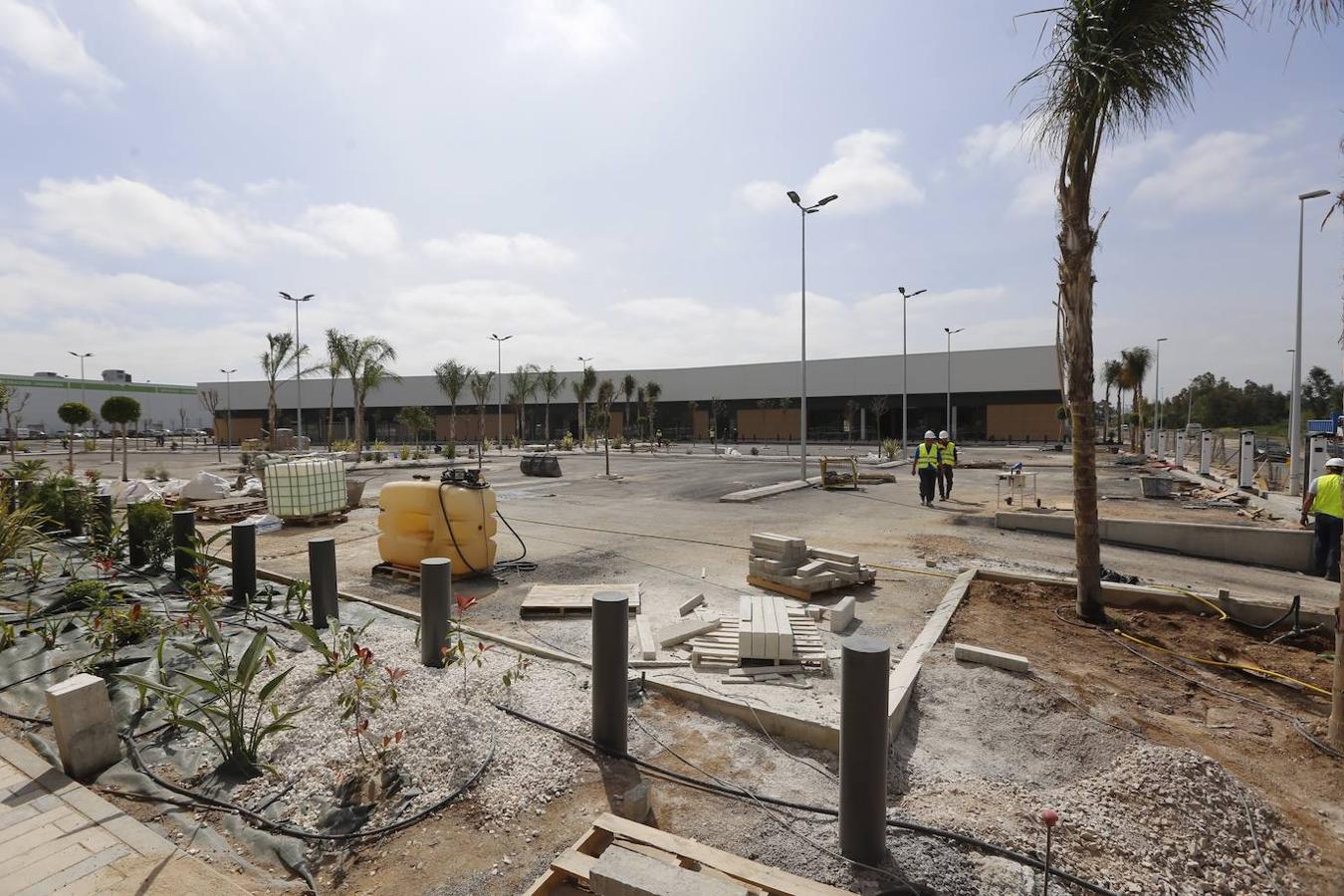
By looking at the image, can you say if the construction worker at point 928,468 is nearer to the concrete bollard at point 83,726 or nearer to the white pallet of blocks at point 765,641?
the white pallet of blocks at point 765,641

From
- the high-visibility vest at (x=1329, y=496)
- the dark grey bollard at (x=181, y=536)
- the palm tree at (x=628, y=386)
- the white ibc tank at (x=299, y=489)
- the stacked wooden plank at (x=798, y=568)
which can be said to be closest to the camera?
the stacked wooden plank at (x=798, y=568)

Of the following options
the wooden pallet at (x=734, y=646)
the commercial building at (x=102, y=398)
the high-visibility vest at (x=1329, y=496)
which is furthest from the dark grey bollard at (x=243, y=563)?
the commercial building at (x=102, y=398)

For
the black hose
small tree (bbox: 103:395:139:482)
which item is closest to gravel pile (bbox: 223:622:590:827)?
the black hose

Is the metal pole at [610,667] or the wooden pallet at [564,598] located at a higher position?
the metal pole at [610,667]

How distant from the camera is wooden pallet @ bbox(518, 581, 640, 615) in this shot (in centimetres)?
701

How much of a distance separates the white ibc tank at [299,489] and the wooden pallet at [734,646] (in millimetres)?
10495

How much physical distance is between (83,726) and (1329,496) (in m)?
13.6

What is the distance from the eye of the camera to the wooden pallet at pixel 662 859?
8.87ft

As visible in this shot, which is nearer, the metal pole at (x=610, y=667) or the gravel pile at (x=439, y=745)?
the gravel pile at (x=439, y=745)

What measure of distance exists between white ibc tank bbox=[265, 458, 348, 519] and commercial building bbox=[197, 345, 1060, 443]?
33.8m

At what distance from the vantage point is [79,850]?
3004 mm

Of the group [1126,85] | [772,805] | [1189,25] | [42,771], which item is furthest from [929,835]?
[1189,25]

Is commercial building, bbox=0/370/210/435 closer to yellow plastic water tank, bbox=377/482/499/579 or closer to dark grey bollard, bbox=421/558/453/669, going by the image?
yellow plastic water tank, bbox=377/482/499/579

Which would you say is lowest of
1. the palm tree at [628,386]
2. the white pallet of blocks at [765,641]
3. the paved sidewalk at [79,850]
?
the paved sidewalk at [79,850]
